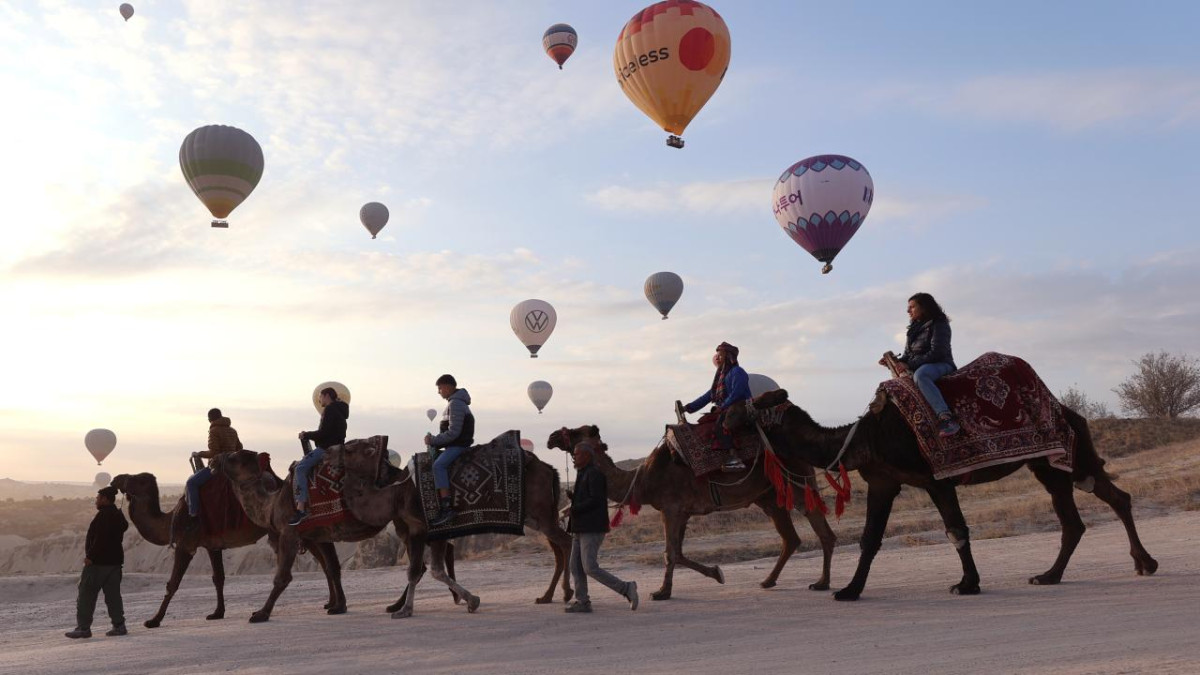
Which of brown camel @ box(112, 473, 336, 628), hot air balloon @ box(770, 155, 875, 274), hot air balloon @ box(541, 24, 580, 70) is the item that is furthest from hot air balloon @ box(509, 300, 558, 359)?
brown camel @ box(112, 473, 336, 628)

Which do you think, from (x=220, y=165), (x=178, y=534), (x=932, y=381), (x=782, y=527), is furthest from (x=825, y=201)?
(x=178, y=534)

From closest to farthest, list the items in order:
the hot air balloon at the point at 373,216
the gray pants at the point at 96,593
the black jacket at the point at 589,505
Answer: the black jacket at the point at 589,505 < the gray pants at the point at 96,593 < the hot air balloon at the point at 373,216

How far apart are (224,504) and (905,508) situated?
21.4 meters

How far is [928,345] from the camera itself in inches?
473

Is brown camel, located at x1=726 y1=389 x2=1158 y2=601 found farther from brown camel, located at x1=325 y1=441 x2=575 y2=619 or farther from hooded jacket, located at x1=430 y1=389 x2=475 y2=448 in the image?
hooded jacket, located at x1=430 y1=389 x2=475 y2=448

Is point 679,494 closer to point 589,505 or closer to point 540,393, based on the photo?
point 589,505

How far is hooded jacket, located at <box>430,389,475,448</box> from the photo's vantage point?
13383 millimetres

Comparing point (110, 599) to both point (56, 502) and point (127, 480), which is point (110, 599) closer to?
point (127, 480)

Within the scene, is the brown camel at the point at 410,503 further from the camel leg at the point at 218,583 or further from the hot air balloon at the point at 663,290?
the hot air balloon at the point at 663,290

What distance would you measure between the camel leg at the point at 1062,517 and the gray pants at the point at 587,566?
481 cm

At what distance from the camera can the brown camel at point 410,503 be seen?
13406 millimetres

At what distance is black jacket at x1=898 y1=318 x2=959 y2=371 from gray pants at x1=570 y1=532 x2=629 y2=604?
4.06 metres

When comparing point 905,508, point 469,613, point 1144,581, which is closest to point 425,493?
point 469,613

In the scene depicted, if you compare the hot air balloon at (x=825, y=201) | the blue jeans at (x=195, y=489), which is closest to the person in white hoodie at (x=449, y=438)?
the blue jeans at (x=195, y=489)
